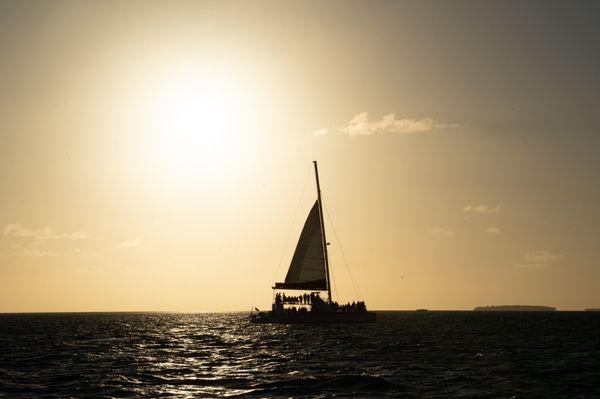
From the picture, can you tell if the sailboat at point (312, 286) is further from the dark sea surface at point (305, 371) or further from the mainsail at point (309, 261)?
the dark sea surface at point (305, 371)

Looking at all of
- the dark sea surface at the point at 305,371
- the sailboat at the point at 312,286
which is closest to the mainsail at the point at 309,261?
the sailboat at the point at 312,286

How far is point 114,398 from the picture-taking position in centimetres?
2042

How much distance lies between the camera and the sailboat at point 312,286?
2549 inches

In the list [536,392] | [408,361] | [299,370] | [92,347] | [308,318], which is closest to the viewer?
[536,392]

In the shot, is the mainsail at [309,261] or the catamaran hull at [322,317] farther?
the mainsail at [309,261]

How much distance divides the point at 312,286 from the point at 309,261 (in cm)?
284

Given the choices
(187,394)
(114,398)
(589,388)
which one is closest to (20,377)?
(114,398)

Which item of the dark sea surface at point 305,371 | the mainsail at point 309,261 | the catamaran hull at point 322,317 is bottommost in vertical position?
the dark sea surface at point 305,371

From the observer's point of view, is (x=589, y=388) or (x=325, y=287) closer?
(x=589, y=388)

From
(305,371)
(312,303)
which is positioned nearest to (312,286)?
(312,303)

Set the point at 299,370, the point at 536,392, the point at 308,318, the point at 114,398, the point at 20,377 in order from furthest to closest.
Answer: the point at 308,318 < the point at 299,370 < the point at 20,377 < the point at 536,392 < the point at 114,398

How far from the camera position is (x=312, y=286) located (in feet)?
219

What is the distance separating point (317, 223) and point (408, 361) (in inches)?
1488

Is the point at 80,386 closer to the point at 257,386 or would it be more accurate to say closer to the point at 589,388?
the point at 257,386
